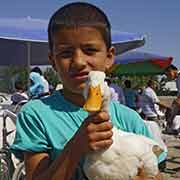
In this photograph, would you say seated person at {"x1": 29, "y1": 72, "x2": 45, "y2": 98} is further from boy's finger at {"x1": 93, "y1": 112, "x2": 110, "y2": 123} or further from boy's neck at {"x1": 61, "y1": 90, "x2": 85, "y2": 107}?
boy's finger at {"x1": 93, "y1": 112, "x2": 110, "y2": 123}

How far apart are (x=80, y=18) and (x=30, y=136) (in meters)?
0.39

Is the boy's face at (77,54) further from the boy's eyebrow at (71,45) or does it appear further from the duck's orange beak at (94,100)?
the duck's orange beak at (94,100)

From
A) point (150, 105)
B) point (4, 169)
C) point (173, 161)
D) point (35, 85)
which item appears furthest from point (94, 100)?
point (150, 105)

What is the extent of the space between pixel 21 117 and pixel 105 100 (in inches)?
12.5

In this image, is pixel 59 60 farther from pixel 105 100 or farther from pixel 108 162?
pixel 108 162

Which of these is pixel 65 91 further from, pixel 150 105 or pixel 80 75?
pixel 150 105

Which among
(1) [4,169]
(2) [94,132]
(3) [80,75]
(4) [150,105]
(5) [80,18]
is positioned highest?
(5) [80,18]

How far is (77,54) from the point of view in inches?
54.3

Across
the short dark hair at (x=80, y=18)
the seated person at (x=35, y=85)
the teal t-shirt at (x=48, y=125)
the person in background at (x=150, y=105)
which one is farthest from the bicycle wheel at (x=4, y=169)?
the person in background at (x=150, y=105)

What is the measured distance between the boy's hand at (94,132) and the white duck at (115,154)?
29 mm

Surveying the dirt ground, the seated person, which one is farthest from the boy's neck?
the seated person

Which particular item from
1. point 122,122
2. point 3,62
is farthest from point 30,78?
point 122,122

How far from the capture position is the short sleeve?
53.8 inches

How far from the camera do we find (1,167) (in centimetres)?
430
